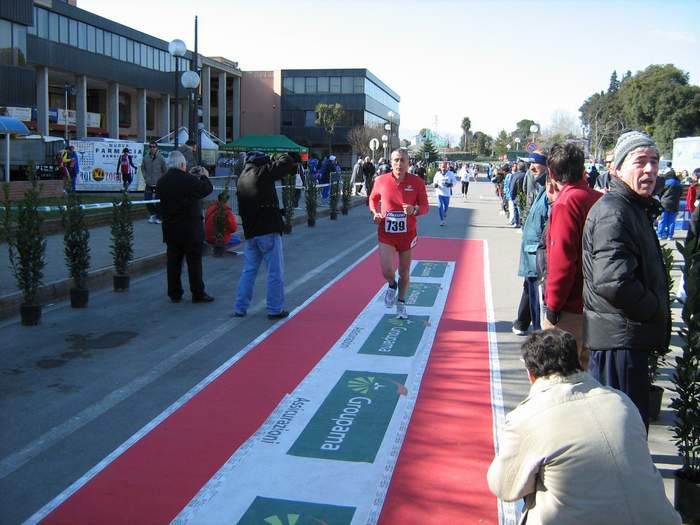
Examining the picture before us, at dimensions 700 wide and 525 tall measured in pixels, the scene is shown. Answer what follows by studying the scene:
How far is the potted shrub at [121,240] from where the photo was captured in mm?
10164

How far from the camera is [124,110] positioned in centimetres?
6619

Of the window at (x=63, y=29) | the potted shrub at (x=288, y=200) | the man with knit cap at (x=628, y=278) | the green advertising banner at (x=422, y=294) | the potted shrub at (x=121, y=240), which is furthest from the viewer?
the window at (x=63, y=29)

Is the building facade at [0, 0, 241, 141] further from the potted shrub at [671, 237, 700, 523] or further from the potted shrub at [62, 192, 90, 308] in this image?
the potted shrub at [671, 237, 700, 523]

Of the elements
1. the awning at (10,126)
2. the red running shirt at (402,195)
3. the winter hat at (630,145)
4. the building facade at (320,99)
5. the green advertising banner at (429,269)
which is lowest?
the green advertising banner at (429,269)

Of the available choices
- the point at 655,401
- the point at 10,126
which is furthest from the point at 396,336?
the point at 10,126

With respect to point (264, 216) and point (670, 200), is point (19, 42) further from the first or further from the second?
point (264, 216)

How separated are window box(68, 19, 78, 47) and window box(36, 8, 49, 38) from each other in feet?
7.64

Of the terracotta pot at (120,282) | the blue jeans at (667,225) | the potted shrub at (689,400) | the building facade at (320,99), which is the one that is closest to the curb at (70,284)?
the terracotta pot at (120,282)

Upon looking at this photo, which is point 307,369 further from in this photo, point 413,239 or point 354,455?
point 413,239

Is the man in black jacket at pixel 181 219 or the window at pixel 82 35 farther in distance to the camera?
the window at pixel 82 35

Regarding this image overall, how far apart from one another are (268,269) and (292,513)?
15.6ft

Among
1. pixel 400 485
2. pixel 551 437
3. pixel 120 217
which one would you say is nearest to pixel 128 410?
pixel 400 485

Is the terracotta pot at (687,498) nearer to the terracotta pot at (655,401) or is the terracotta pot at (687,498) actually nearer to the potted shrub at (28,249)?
the terracotta pot at (655,401)

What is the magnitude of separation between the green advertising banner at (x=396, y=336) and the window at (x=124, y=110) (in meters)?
62.4
